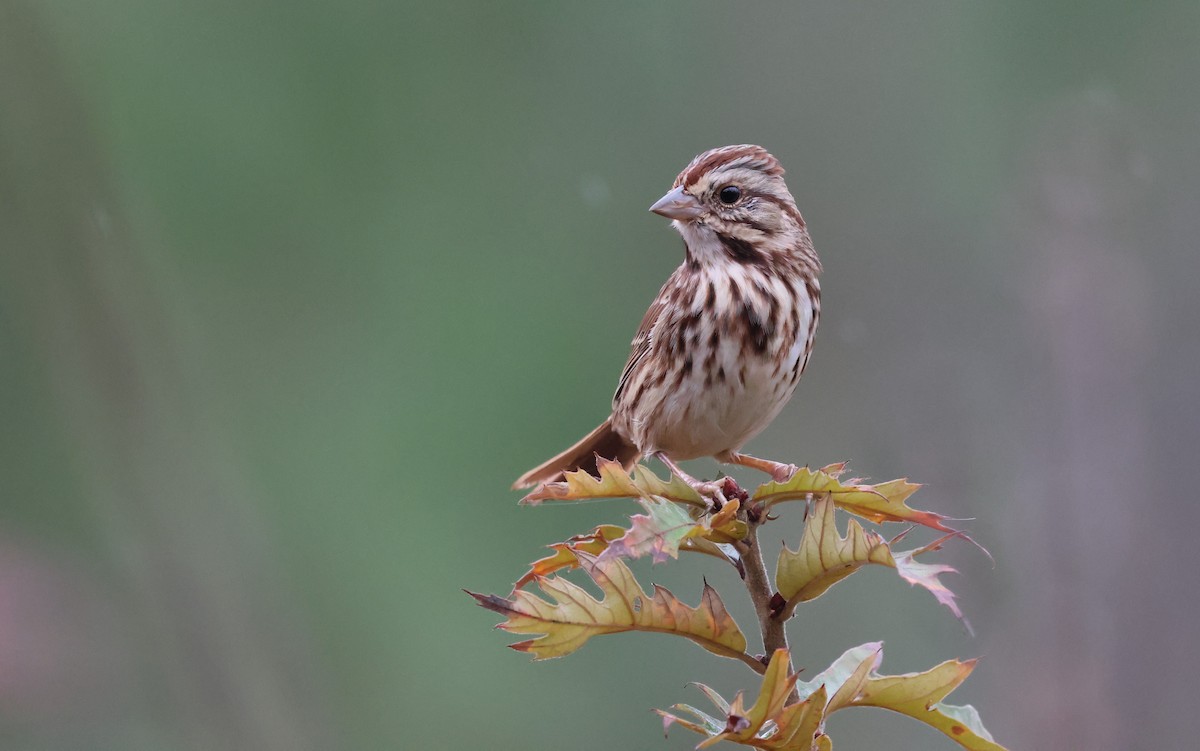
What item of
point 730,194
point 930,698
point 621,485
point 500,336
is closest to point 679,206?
point 730,194

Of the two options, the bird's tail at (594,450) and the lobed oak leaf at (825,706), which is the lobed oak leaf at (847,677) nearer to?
the lobed oak leaf at (825,706)

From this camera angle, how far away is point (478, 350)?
9.96m

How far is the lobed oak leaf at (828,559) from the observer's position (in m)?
1.80

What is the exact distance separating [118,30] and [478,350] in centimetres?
387

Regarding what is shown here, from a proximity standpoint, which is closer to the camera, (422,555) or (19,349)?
(19,349)

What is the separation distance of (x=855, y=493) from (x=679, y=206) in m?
1.74

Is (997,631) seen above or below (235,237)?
below

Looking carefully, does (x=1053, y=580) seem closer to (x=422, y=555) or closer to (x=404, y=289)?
(x=422, y=555)

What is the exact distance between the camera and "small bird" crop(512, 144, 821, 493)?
11.5 ft

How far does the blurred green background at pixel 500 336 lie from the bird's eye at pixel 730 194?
10.9 ft

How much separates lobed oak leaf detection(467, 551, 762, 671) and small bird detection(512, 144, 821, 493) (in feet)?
5.23

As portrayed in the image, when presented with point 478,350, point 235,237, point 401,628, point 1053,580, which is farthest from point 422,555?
point 1053,580

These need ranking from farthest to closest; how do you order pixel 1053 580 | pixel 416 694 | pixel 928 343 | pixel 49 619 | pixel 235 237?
pixel 235 237, pixel 416 694, pixel 928 343, pixel 49 619, pixel 1053 580

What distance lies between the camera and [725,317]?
11.5ft
